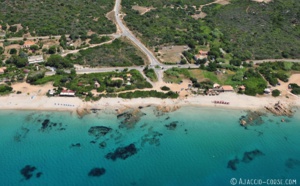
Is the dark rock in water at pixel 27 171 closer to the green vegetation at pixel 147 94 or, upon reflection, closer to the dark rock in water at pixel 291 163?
the green vegetation at pixel 147 94

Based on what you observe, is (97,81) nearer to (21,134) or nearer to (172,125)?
(21,134)

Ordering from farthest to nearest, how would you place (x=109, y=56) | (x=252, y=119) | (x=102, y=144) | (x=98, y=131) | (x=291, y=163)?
1. (x=109, y=56)
2. (x=252, y=119)
3. (x=98, y=131)
4. (x=102, y=144)
5. (x=291, y=163)

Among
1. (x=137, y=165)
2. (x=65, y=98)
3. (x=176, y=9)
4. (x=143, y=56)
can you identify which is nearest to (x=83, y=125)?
(x=65, y=98)

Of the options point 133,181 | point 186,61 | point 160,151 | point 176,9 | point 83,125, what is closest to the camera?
point 133,181

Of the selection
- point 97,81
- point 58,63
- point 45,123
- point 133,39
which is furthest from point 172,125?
point 133,39

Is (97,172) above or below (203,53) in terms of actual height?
below

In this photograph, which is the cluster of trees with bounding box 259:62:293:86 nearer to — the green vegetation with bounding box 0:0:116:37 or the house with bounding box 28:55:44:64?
the green vegetation with bounding box 0:0:116:37

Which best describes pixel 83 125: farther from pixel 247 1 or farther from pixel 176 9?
pixel 247 1

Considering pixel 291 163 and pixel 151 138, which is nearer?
pixel 291 163
